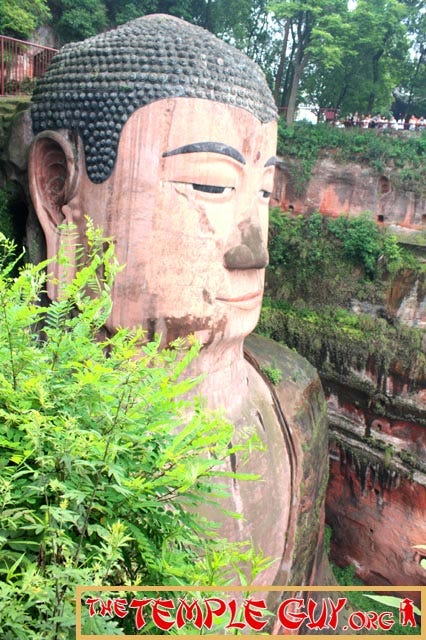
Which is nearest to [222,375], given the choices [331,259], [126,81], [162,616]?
[126,81]

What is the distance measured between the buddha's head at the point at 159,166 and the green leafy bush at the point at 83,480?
1.96 m

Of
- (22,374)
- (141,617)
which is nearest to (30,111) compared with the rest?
(22,374)

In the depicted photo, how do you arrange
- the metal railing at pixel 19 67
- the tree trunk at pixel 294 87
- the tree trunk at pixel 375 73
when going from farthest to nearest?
the tree trunk at pixel 375 73, the tree trunk at pixel 294 87, the metal railing at pixel 19 67

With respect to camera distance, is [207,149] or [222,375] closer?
[207,149]

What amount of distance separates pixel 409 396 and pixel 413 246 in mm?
2820

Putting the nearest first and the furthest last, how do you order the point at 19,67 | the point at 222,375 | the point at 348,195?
the point at 222,375
the point at 19,67
the point at 348,195

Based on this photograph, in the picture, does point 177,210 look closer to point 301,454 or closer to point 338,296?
point 301,454

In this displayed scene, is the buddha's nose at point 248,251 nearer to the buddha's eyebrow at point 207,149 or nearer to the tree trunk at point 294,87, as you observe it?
the buddha's eyebrow at point 207,149

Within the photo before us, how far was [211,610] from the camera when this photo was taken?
4.72 feet

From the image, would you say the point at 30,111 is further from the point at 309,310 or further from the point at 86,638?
the point at 309,310

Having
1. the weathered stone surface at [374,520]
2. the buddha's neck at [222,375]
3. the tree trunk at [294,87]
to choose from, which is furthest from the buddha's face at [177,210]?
the tree trunk at [294,87]

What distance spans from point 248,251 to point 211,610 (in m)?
2.90

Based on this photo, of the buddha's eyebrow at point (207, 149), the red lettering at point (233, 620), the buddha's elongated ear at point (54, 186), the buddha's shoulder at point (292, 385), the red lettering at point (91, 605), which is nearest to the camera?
the red lettering at point (91, 605)

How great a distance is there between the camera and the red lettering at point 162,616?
4.63 feet
